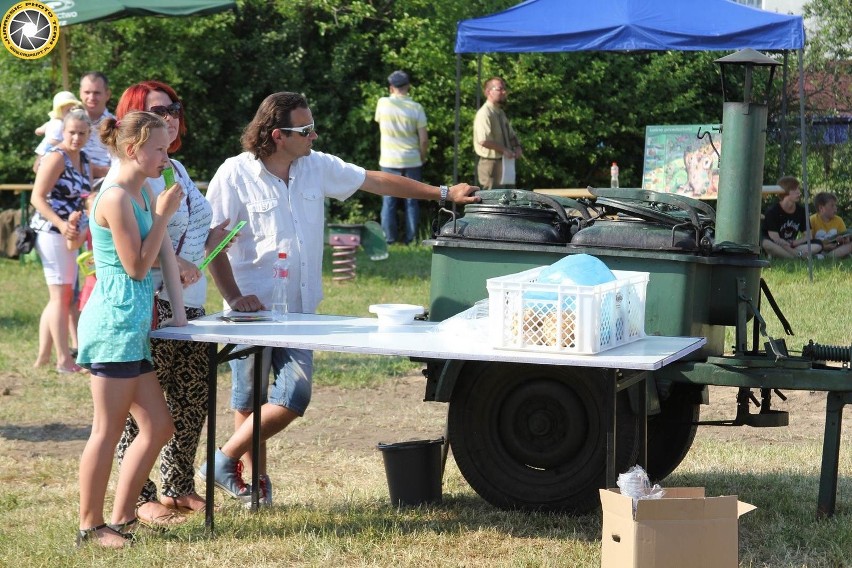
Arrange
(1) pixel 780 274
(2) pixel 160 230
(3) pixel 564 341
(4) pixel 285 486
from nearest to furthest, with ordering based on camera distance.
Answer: (3) pixel 564 341
(2) pixel 160 230
(4) pixel 285 486
(1) pixel 780 274

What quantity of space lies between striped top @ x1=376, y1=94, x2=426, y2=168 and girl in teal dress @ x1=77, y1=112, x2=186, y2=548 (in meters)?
10.5

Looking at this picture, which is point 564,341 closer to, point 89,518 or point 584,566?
point 584,566

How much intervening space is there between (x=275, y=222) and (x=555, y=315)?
1.48 metres

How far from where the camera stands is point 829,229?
14.0 meters

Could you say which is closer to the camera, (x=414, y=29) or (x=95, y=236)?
(x=95, y=236)

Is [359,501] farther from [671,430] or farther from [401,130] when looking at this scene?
[401,130]

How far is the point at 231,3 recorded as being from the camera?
1234 centimetres

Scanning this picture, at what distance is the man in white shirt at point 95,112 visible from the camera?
8312 millimetres

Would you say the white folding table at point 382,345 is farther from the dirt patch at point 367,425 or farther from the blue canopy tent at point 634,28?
the blue canopy tent at point 634,28

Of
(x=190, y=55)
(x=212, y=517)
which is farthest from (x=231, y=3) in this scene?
(x=212, y=517)

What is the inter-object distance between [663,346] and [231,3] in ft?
28.8

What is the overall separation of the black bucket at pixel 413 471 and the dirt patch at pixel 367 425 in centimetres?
129

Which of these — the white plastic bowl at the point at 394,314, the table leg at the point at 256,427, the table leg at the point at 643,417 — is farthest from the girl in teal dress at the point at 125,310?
the table leg at the point at 643,417

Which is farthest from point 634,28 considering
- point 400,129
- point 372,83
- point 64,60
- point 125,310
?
point 125,310
